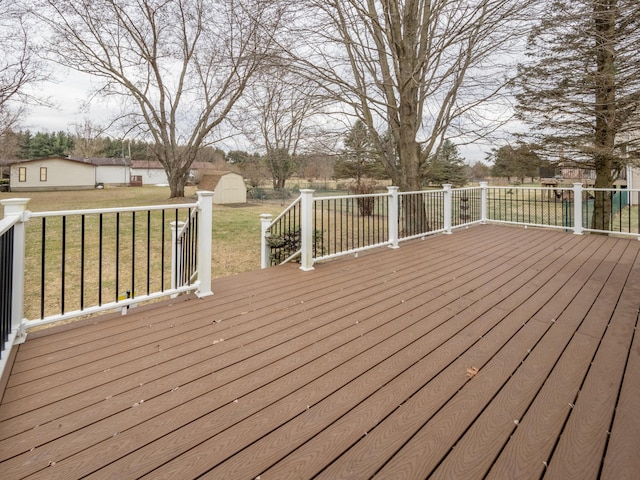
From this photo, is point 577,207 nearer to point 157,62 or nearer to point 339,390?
point 339,390

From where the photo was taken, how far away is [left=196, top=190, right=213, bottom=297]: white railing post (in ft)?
10.7

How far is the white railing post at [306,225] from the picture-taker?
431 centimetres

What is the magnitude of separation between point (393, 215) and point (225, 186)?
16.1 metres

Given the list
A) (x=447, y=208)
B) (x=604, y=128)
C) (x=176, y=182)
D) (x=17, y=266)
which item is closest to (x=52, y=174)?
(x=176, y=182)

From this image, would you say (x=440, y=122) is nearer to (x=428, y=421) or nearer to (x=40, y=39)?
(x=428, y=421)

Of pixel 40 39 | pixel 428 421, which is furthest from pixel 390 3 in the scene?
pixel 40 39

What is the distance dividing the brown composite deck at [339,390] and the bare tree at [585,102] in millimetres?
6470

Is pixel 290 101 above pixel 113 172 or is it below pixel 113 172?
below

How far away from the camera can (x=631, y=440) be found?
1506 millimetres

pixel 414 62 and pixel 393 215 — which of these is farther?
pixel 414 62

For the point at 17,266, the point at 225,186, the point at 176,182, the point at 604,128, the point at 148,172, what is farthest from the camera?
the point at 148,172

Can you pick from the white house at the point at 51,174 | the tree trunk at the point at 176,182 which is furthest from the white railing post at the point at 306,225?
the white house at the point at 51,174

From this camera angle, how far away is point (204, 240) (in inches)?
131

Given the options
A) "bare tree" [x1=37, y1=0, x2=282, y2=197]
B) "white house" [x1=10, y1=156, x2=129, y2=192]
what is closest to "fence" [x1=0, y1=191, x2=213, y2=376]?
"bare tree" [x1=37, y1=0, x2=282, y2=197]
